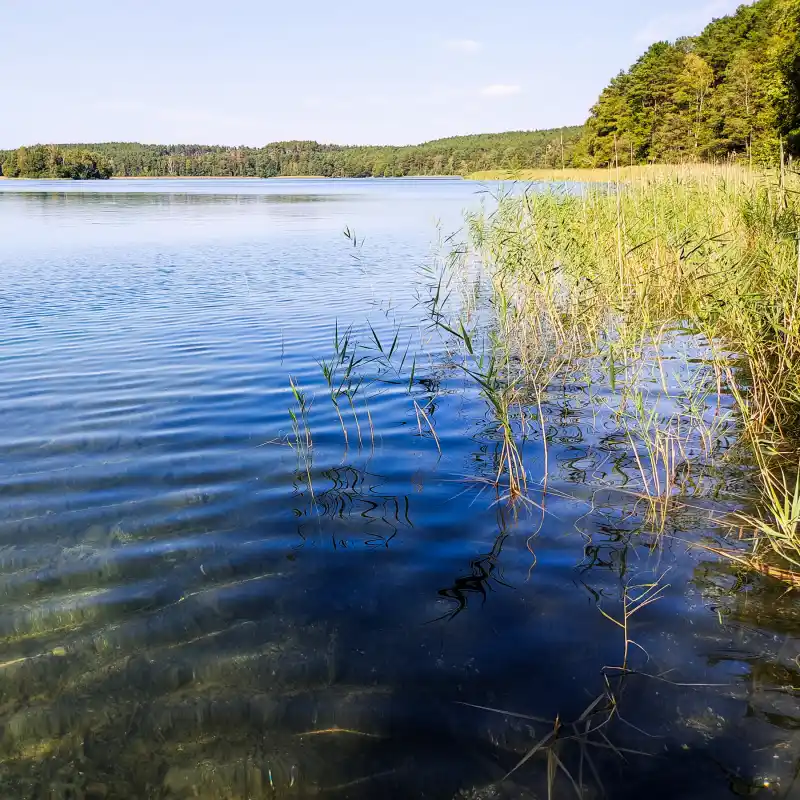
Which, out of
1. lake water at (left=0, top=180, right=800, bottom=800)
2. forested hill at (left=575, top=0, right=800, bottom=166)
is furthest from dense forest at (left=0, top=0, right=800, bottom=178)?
lake water at (left=0, top=180, right=800, bottom=800)

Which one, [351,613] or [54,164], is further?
[54,164]

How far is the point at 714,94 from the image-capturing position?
4250 centimetres

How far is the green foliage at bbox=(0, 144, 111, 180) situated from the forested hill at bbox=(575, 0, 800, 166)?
77.2 m

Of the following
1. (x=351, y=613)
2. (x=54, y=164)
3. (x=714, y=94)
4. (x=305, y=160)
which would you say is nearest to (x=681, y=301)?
(x=351, y=613)

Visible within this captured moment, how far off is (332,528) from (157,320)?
6884mm

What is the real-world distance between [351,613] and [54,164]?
4713 inches

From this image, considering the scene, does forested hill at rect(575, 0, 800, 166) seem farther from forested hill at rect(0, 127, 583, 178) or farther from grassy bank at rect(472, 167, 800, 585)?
forested hill at rect(0, 127, 583, 178)

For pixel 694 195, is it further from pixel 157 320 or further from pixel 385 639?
pixel 385 639

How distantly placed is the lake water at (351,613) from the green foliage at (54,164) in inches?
4452

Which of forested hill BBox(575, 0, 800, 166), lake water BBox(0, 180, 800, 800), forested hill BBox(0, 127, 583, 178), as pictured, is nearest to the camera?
lake water BBox(0, 180, 800, 800)

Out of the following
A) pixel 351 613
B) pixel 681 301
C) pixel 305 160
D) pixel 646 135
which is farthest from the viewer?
pixel 305 160

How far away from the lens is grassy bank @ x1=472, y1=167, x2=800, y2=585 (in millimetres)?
4406

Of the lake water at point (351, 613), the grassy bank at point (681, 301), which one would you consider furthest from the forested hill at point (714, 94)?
the lake water at point (351, 613)

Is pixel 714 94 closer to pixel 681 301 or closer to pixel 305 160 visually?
pixel 681 301
